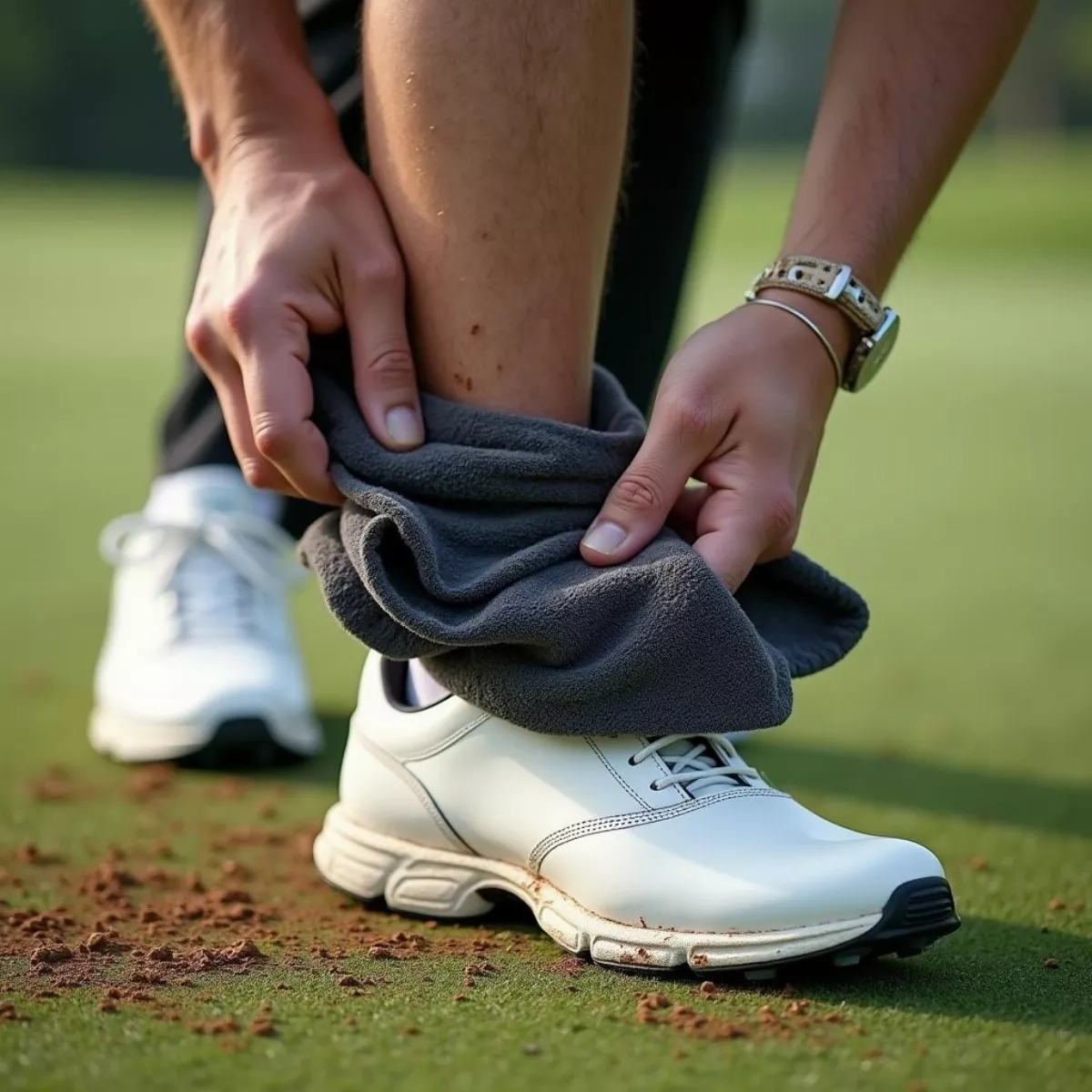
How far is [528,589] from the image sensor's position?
3.29 ft

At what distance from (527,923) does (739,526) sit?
348 mm

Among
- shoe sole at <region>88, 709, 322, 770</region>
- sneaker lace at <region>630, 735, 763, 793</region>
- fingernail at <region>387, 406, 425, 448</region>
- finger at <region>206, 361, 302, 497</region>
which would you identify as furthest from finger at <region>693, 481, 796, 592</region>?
shoe sole at <region>88, 709, 322, 770</region>

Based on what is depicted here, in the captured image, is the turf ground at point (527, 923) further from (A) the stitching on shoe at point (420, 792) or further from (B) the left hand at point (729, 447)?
(B) the left hand at point (729, 447)

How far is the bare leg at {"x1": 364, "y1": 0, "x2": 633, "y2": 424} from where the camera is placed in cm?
103

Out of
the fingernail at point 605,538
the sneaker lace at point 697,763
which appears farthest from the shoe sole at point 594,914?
the fingernail at point 605,538

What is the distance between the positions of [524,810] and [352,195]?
466 mm

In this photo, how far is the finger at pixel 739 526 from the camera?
3.36 ft

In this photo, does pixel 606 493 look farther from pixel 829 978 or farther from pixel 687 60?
pixel 687 60

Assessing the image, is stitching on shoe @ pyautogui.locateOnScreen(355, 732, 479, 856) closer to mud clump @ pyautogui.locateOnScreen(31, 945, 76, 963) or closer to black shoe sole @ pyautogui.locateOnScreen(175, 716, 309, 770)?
mud clump @ pyautogui.locateOnScreen(31, 945, 76, 963)

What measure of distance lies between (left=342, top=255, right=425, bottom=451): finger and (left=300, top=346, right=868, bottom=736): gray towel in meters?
0.01

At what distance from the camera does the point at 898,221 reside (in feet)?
3.72

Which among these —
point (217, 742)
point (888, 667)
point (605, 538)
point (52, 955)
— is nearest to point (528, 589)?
point (605, 538)

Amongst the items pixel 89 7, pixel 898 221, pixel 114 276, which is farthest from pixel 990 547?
pixel 89 7

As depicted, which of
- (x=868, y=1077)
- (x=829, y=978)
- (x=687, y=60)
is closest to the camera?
(x=868, y=1077)
